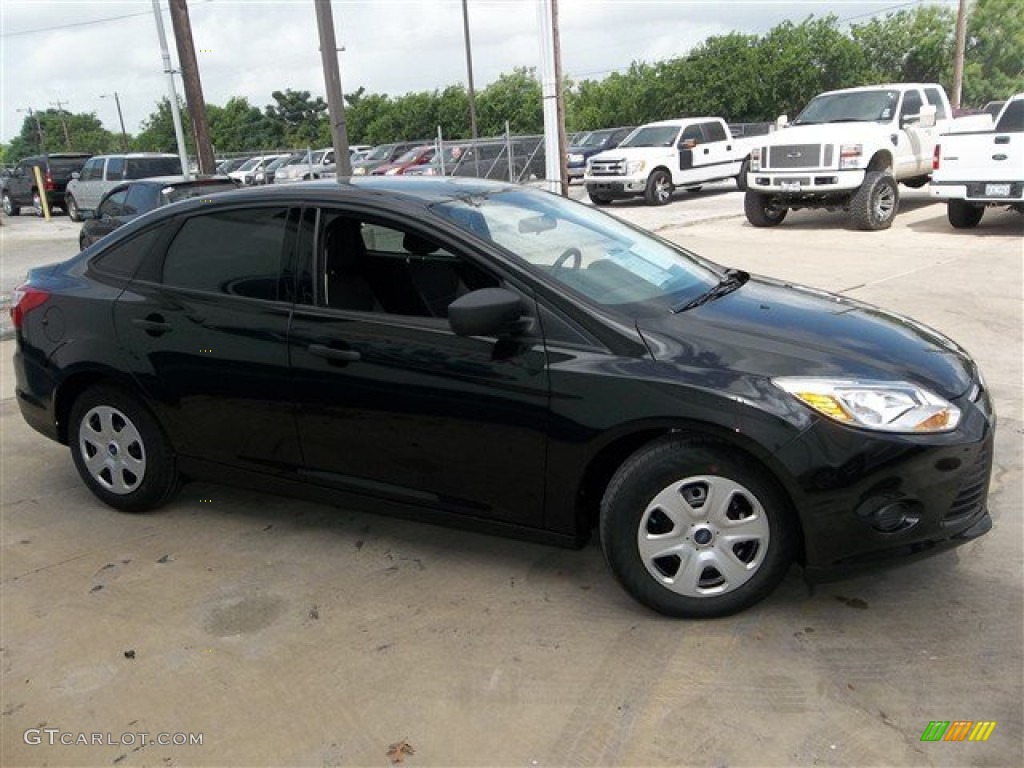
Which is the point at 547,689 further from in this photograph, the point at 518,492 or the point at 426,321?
the point at 426,321

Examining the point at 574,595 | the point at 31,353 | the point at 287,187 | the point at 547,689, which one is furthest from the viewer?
the point at 31,353

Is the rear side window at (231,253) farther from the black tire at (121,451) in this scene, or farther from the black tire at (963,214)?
the black tire at (963,214)

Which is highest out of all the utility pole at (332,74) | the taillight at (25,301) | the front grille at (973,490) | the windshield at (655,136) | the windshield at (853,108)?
the utility pole at (332,74)

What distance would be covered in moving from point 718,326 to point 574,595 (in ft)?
3.74

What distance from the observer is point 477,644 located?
A: 2994 mm

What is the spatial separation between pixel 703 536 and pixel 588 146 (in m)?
26.0

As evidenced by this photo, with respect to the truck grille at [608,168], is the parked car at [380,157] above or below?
above

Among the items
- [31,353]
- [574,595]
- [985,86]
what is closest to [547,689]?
[574,595]

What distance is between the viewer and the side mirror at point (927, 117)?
13227mm

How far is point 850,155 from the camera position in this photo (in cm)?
1271

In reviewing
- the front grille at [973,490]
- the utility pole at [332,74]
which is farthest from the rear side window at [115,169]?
the front grille at [973,490]

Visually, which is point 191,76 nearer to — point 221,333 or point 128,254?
point 128,254

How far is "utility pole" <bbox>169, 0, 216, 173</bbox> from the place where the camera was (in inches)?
675

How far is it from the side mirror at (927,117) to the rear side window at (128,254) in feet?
41.5
